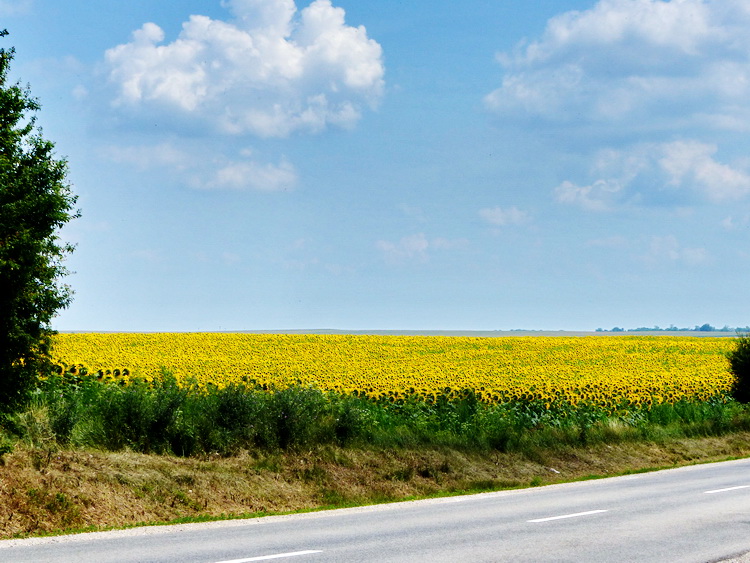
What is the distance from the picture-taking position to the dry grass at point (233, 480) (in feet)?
44.3

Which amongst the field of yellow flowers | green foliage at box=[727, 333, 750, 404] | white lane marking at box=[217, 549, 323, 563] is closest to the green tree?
the field of yellow flowers

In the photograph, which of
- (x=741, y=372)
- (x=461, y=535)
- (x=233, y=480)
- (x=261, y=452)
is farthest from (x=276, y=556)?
(x=741, y=372)

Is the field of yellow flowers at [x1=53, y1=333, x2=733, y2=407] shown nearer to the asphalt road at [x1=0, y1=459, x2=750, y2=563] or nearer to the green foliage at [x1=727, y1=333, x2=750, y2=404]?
the green foliage at [x1=727, y1=333, x2=750, y2=404]

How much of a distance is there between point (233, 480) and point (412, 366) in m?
18.2

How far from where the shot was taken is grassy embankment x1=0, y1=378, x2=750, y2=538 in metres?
14.2

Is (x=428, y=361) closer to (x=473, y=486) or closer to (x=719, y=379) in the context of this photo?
(x=719, y=379)

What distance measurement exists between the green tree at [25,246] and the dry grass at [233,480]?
5.17ft

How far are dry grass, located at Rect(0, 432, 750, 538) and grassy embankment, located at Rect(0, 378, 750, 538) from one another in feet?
0.10

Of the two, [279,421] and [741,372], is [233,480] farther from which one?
[741,372]

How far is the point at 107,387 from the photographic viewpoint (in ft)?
72.2

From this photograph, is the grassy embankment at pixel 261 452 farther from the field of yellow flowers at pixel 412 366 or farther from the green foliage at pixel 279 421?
the field of yellow flowers at pixel 412 366

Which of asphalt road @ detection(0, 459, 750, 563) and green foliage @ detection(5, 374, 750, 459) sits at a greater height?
green foliage @ detection(5, 374, 750, 459)

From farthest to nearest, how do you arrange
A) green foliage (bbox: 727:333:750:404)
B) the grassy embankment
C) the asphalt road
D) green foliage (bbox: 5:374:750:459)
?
1. green foliage (bbox: 727:333:750:404)
2. green foliage (bbox: 5:374:750:459)
3. the grassy embankment
4. the asphalt road

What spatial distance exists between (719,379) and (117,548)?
32.6m
